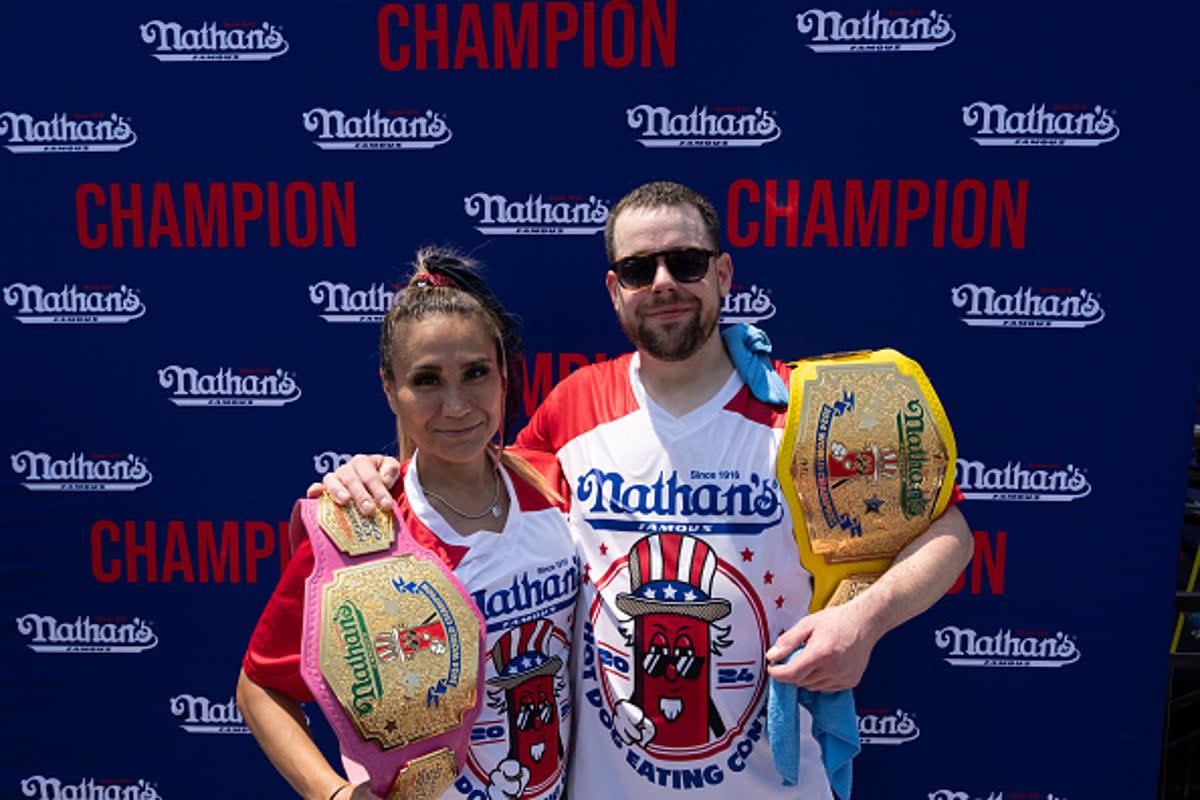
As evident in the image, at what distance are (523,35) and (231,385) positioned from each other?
142 cm

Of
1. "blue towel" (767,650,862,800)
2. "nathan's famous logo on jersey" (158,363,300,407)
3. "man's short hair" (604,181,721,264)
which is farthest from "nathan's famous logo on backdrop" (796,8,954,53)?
"nathan's famous logo on jersey" (158,363,300,407)

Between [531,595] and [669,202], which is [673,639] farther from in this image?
[669,202]

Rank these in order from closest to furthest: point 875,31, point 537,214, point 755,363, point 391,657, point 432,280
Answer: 1. point 391,657
2. point 432,280
3. point 755,363
4. point 875,31
5. point 537,214

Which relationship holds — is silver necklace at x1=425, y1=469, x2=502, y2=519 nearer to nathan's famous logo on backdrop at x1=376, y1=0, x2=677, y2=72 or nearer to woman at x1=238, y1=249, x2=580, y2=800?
woman at x1=238, y1=249, x2=580, y2=800

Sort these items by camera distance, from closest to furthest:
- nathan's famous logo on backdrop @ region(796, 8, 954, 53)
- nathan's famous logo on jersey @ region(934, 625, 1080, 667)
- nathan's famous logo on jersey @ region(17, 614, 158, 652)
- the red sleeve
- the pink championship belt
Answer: the pink championship belt < the red sleeve < nathan's famous logo on backdrop @ region(796, 8, 954, 53) < nathan's famous logo on jersey @ region(934, 625, 1080, 667) < nathan's famous logo on jersey @ region(17, 614, 158, 652)

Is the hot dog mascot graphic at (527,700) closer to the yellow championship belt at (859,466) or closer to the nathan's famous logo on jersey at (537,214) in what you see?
the yellow championship belt at (859,466)

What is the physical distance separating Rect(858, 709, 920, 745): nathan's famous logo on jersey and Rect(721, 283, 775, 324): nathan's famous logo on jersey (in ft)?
4.39

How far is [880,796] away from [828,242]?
184 centimetres

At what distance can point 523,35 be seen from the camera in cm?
242

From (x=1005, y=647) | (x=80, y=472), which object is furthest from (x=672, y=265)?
(x=80, y=472)

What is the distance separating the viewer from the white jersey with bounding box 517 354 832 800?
1.85 meters

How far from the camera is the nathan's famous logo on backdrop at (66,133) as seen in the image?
251 centimetres

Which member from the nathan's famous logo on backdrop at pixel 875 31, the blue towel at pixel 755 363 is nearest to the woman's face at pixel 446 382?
the blue towel at pixel 755 363

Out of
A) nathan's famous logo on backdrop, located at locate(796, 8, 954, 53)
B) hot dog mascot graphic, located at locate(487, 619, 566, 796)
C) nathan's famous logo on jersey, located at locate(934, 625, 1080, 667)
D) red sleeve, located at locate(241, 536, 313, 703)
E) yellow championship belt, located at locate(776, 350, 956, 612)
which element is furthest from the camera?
nathan's famous logo on jersey, located at locate(934, 625, 1080, 667)
